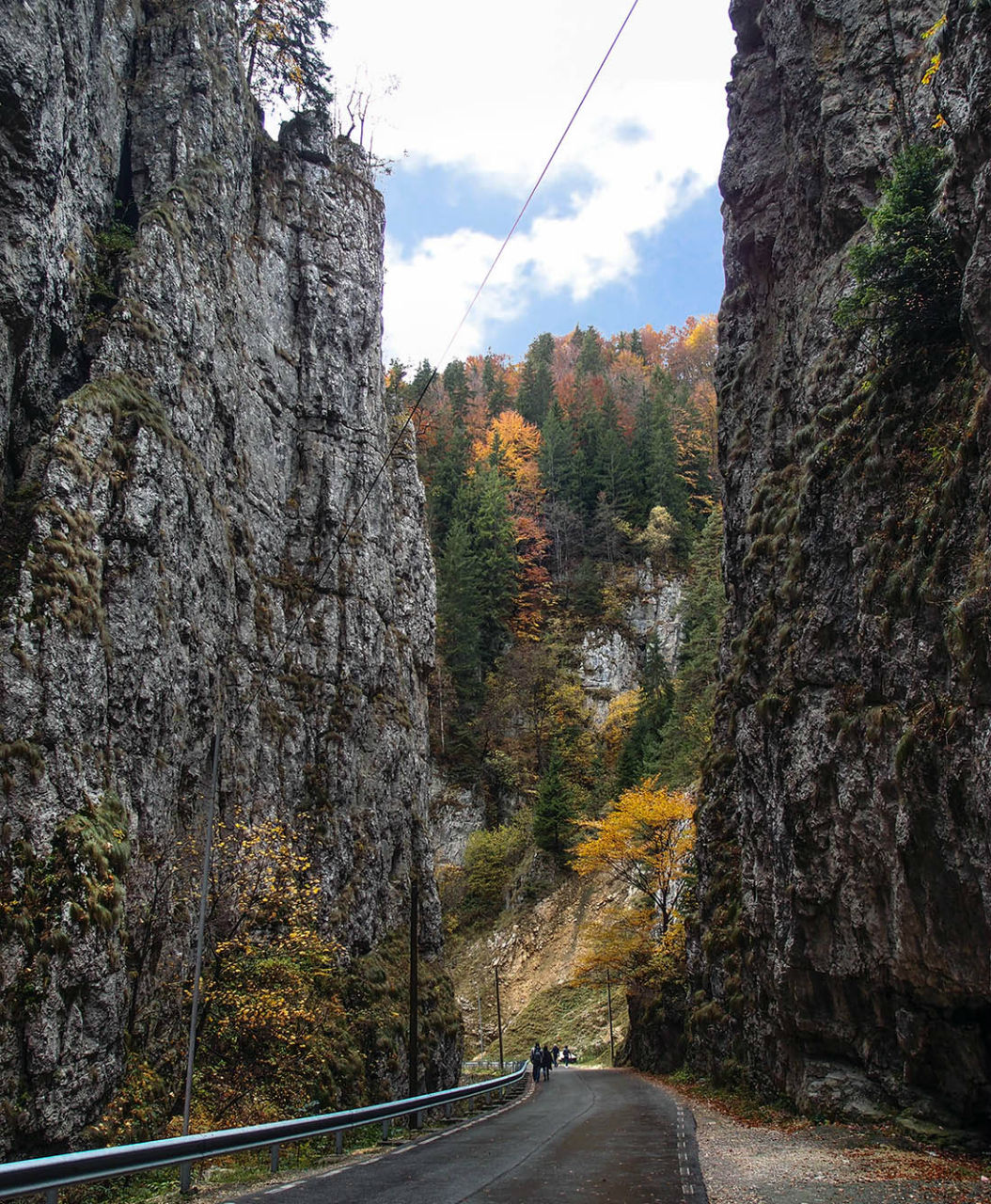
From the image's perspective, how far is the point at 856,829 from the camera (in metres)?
12.6

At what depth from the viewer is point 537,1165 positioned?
1002 cm

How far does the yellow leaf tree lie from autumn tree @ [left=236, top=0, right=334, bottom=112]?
108ft

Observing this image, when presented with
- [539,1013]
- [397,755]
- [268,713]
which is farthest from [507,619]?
[268,713]

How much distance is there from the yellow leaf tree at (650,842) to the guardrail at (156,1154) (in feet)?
60.5

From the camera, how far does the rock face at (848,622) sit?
1033 centimetres

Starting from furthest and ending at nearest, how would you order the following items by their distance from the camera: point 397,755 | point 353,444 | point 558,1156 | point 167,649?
point 353,444 → point 397,755 → point 167,649 → point 558,1156

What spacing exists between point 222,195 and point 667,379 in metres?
58.7

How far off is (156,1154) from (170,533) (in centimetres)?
1464

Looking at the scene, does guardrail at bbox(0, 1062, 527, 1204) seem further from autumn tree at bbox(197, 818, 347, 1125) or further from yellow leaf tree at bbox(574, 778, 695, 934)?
yellow leaf tree at bbox(574, 778, 695, 934)

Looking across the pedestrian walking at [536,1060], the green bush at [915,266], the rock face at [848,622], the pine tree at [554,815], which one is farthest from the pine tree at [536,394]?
the green bush at [915,266]

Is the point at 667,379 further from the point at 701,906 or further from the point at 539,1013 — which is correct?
the point at 701,906

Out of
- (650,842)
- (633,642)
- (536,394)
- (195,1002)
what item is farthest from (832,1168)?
(536,394)

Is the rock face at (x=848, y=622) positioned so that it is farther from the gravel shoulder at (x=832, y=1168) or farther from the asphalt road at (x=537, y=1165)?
the asphalt road at (x=537, y=1165)

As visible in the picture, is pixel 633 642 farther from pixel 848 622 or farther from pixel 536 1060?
pixel 848 622
